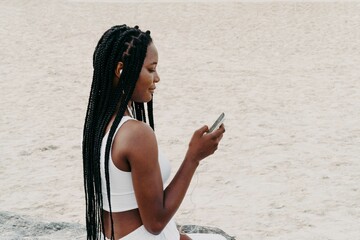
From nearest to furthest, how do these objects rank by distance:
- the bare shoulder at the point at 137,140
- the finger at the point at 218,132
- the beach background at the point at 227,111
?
the bare shoulder at the point at 137,140, the finger at the point at 218,132, the beach background at the point at 227,111

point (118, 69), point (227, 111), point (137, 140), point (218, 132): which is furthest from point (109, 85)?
point (227, 111)

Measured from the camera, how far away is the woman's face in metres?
2.17

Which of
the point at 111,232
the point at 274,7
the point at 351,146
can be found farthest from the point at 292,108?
the point at 274,7

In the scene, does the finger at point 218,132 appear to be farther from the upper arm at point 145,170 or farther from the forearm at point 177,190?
the upper arm at point 145,170

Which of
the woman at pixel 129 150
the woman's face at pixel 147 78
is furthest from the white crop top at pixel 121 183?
the woman's face at pixel 147 78

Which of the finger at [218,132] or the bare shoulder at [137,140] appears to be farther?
the finger at [218,132]

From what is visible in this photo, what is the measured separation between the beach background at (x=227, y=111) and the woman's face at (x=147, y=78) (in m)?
1.93

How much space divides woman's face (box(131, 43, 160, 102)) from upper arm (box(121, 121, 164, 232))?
16 cm

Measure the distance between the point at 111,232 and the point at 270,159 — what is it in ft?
13.1

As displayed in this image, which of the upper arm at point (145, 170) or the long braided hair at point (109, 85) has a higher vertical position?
the long braided hair at point (109, 85)

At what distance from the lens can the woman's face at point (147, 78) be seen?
2.17m

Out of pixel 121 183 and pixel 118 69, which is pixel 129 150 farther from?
pixel 118 69

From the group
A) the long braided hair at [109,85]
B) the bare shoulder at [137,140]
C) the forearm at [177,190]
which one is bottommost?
the forearm at [177,190]

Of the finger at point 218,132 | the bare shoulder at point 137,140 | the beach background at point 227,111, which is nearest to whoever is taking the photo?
the bare shoulder at point 137,140
